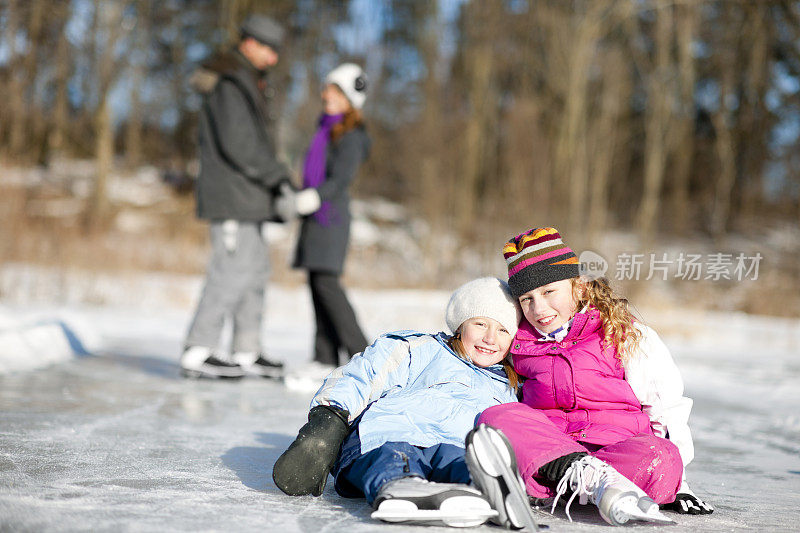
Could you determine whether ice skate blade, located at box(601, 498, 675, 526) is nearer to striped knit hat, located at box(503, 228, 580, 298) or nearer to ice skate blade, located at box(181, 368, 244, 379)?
striped knit hat, located at box(503, 228, 580, 298)

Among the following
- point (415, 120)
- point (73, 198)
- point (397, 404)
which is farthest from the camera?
point (415, 120)

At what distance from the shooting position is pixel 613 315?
1.92 meters

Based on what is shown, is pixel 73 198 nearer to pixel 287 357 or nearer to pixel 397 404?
pixel 287 357

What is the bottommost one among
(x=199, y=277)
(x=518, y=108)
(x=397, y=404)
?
(x=199, y=277)

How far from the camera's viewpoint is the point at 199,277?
29.7 feet

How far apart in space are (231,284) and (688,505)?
2398mm

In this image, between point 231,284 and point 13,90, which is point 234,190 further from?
point 13,90

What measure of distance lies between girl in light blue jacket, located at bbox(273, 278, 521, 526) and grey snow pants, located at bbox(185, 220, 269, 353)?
178 centimetres

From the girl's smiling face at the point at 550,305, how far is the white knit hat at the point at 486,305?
0.15 ft

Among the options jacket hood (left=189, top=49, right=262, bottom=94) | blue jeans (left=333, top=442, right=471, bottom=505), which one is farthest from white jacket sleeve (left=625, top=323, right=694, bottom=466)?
jacket hood (left=189, top=49, right=262, bottom=94)

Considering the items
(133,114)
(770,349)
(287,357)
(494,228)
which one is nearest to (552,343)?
(287,357)

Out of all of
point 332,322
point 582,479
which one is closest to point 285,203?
point 332,322

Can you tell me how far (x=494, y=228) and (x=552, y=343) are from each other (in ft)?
33.2

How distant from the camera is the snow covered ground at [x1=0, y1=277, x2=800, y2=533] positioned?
1607 mm
